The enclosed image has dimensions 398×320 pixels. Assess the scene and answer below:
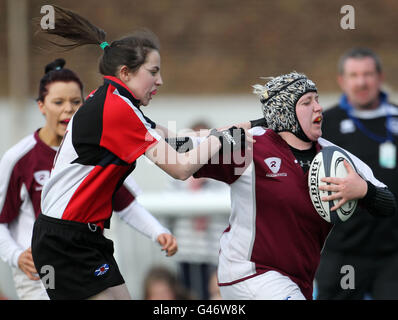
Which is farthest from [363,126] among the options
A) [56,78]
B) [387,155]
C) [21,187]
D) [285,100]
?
[21,187]

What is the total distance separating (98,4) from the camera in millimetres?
10766

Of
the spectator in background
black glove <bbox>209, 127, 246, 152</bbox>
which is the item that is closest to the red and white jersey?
black glove <bbox>209, 127, 246, 152</bbox>

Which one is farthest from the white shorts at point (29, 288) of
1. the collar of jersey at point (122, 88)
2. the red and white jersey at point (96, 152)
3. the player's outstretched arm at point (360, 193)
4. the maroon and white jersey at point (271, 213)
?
the player's outstretched arm at point (360, 193)

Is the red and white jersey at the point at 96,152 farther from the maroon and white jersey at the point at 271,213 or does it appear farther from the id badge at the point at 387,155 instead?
the id badge at the point at 387,155

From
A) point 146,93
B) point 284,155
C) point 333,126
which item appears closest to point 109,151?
point 146,93

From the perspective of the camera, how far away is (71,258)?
155 inches

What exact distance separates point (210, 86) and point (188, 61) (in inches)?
20.0

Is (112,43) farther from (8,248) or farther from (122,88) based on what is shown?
(8,248)

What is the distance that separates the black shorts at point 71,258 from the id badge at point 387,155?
132 inches

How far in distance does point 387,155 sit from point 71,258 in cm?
358

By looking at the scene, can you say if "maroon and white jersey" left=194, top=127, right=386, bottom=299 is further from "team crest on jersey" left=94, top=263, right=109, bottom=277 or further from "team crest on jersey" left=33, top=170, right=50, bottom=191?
"team crest on jersey" left=33, top=170, right=50, bottom=191

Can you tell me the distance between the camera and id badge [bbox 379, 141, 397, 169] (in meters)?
6.52

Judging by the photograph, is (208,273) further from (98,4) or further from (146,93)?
(98,4)

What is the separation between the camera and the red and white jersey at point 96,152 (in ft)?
12.7
